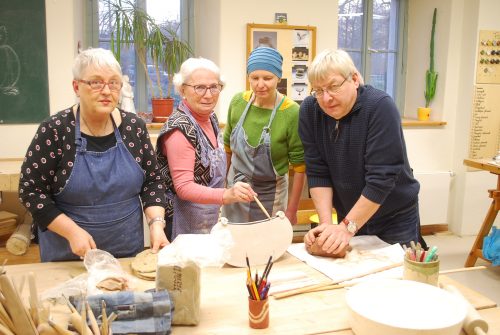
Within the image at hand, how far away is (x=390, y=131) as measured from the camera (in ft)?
5.72

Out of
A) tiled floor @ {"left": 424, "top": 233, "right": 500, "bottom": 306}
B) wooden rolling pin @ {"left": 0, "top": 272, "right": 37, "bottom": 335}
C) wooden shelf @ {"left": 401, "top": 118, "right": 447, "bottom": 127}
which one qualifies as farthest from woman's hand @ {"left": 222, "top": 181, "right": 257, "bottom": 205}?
wooden shelf @ {"left": 401, "top": 118, "right": 447, "bottom": 127}

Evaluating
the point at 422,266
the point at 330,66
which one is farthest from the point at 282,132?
the point at 422,266

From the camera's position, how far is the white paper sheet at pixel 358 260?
1550mm

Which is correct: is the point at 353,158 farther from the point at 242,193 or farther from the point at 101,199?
the point at 101,199

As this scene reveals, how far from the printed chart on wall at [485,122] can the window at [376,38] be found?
83 centimetres

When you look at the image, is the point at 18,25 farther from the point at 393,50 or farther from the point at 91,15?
the point at 393,50

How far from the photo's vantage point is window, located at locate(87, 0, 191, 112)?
409 cm

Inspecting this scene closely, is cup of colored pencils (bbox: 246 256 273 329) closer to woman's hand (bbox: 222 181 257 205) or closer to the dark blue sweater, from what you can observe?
woman's hand (bbox: 222 181 257 205)

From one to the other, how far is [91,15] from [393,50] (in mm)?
3041

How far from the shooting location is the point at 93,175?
1647 mm

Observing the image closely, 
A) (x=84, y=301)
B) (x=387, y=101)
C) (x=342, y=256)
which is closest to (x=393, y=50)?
Result: (x=387, y=101)

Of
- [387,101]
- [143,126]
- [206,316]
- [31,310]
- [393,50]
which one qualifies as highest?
[393,50]

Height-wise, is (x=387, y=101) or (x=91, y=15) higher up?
(x=91, y=15)

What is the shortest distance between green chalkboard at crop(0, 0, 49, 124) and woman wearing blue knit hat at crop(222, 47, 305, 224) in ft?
6.55
